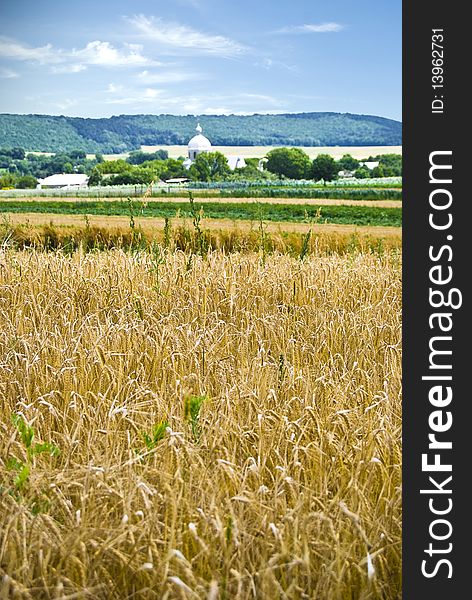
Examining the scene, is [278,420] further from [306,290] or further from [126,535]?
[306,290]

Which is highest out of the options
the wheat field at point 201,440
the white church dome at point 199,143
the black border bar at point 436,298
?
the white church dome at point 199,143

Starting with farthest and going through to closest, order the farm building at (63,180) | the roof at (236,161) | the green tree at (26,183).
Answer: the roof at (236,161)
the farm building at (63,180)
the green tree at (26,183)

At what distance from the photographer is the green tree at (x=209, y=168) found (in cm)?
5044

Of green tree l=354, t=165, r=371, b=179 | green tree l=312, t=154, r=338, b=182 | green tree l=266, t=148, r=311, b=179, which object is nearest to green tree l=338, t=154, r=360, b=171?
green tree l=354, t=165, r=371, b=179

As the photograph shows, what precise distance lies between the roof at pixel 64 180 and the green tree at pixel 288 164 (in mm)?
15871

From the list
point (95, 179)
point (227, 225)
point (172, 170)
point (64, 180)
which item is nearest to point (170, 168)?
point (172, 170)

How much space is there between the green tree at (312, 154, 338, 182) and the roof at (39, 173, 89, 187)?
14.7 metres

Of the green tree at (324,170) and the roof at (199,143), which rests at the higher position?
the roof at (199,143)

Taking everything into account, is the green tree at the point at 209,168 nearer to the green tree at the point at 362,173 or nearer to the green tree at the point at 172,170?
the green tree at the point at 172,170

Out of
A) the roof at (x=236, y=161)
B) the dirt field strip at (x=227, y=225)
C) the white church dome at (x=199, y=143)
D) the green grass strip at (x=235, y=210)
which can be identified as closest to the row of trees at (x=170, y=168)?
the roof at (x=236, y=161)

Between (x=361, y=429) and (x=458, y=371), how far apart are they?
1163 mm

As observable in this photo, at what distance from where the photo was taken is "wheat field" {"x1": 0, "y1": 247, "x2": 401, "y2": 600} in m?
1.74

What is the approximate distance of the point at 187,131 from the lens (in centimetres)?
7056

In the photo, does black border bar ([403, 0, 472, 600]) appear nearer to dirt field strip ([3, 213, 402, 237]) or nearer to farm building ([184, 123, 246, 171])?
dirt field strip ([3, 213, 402, 237])
